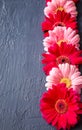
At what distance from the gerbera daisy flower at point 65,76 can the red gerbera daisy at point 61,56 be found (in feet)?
0.14

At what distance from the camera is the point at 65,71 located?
3.22 feet

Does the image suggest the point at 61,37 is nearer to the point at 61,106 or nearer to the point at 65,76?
the point at 65,76

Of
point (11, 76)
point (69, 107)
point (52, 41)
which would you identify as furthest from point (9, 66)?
point (69, 107)

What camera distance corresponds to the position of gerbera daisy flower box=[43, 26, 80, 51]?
1.10m

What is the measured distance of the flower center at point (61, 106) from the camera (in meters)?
0.90

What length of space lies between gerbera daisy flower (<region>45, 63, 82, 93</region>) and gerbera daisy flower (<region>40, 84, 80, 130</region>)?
4cm

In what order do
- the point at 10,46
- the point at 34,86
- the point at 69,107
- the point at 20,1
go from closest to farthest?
1. the point at 69,107
2. the point at 34,86
3. the point at 10,46
4. the point at 20,1

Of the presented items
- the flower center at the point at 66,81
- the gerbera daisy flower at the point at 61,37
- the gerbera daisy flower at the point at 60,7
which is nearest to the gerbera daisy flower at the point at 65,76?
the flower center at the point at 66,81

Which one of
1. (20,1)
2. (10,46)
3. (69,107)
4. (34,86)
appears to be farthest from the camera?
(20,1)

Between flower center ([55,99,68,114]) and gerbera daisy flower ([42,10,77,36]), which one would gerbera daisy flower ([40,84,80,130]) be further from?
gerbera daisy flower ([42,10,77,36])

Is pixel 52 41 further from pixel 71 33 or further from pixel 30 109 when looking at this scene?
pixel 30 109

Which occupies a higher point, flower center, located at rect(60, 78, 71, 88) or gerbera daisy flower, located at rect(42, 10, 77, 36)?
gerbera daisy flower, located at rect(42, 10, 77, 36)

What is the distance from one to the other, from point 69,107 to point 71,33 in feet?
1.13

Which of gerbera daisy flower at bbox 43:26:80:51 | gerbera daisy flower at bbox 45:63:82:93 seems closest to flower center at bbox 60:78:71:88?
gerbera daisy flower at bbox 45:63:82:93
